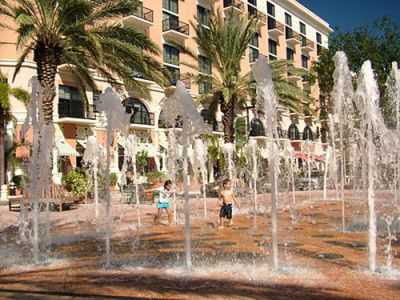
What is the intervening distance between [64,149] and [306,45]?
116 ft

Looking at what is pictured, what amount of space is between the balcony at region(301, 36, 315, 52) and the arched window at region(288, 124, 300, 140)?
370 inches

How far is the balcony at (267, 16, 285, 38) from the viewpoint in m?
44.8

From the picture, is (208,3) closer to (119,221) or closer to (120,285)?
(119,221)

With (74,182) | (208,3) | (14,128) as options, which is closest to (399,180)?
(74,182)

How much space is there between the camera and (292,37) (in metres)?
48.0

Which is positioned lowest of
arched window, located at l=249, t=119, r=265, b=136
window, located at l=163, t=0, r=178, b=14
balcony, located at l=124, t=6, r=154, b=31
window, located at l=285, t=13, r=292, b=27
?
arched window, located at l=249, t=119, r=265, b=136

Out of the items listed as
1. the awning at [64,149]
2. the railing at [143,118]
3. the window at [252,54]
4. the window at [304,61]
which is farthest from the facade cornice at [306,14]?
the awning at [64,149]

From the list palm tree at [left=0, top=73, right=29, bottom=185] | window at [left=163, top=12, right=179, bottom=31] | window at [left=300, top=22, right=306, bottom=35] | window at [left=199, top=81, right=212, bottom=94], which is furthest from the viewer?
window at [left=300, top=22, right=306, bottom=35]

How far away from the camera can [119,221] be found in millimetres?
12688

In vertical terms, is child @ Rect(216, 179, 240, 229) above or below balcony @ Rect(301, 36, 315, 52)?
below

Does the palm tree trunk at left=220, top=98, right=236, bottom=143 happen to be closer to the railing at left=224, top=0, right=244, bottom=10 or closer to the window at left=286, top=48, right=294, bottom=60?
the railing at left=224, top=0, right=244, bottom=10

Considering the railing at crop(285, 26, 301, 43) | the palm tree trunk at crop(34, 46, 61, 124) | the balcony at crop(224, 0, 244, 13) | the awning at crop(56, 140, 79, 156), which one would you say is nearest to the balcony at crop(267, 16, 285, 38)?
the railing at crop(285, 26, 301, 43)

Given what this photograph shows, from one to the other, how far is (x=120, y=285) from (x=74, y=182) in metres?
14.8

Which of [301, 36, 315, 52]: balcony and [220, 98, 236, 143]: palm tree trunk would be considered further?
[301, 36, 315, 52]: balcony
